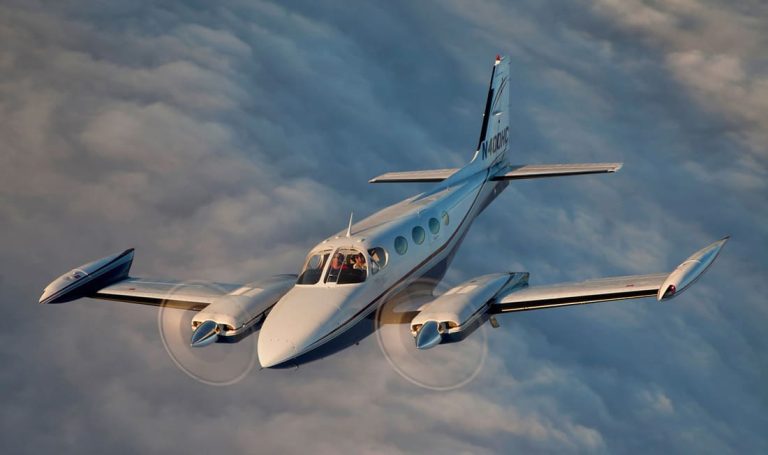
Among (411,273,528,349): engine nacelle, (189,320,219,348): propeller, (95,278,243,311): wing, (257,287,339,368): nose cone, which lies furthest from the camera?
(95,278,243,311): wing

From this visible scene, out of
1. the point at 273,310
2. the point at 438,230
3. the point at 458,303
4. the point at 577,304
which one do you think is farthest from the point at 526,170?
the point at 273,310

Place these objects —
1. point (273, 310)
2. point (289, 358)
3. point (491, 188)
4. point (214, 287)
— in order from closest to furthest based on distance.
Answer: point (289, 358) → point (273, 310) → point (214, 287) → point (491, 188)

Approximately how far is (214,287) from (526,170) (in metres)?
14.8

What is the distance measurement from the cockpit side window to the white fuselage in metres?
0.14

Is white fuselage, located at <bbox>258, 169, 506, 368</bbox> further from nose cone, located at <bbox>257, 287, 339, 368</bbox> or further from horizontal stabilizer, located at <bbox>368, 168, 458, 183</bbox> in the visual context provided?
horizontal stabilizer, located at <bbox>368, 168, 458, 183</bbox>

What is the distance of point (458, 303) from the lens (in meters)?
21.4

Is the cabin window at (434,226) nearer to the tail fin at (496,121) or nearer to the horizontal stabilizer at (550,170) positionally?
the tail fin at (496,121)

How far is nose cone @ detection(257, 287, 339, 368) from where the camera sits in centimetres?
1972

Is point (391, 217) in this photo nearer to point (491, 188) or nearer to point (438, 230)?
point (438, 230)

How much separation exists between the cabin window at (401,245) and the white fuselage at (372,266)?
0.04 m

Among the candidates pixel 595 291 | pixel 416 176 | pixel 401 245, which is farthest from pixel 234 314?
pixel 416 176

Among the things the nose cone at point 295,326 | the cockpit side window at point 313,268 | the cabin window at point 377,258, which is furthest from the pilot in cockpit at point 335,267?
the cabin window at point 377,258

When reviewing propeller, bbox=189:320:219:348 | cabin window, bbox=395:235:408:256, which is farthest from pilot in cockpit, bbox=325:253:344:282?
propeller, bbox=189:320:219:348

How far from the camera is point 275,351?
19688mm
